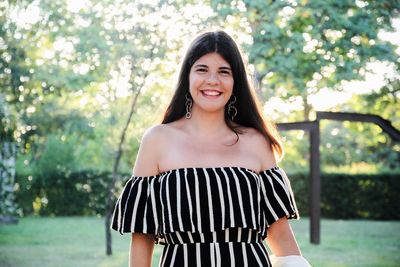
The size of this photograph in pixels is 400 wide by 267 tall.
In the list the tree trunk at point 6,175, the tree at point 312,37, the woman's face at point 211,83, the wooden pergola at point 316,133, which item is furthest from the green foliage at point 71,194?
the woman's face at point 211,83

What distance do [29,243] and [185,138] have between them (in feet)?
31.9

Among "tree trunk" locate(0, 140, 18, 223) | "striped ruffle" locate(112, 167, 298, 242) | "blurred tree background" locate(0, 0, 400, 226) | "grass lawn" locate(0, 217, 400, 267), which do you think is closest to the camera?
"striped ruffle" locate(112, 167, 298, 242)

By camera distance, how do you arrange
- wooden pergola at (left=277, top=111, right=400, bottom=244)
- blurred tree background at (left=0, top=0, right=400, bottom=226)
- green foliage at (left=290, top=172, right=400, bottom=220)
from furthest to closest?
green foliage at (left=290, top=172, right=400, bottom=220), blurred tree background at (left=0, top=0, right=400, bottom=226), wooden pergola at (left=277, top=111, right=400, bottom=244)

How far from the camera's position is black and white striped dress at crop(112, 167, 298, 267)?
5.85ft

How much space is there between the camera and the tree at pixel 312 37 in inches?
355

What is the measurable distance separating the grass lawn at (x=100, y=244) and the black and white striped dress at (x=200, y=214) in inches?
293

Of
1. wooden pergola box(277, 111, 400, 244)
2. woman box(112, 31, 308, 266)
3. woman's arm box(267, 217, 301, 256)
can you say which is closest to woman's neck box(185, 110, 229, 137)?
woman box(112, 31, 308, 266)

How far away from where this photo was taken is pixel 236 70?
190 centimetres

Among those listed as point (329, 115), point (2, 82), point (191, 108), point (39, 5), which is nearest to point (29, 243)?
point (2, 82)

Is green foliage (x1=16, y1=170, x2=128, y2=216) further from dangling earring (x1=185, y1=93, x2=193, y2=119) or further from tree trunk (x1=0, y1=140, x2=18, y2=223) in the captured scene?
dangling earring (x1=185, y1=93, x2=193, y2=119)

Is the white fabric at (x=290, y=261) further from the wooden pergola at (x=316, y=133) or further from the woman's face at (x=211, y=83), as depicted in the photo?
the wooden pergola at (x=316, y=133)

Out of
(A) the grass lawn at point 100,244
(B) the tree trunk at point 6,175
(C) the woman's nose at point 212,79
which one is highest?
(C) the woman's nose at point 212,79

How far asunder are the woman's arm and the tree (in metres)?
7.05

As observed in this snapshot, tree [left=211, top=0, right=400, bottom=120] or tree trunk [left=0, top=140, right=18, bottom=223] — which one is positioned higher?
tree [left=211, top=0, right=400, bottom=120]
